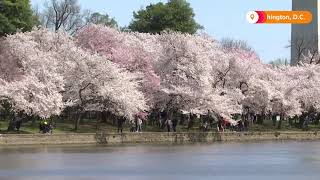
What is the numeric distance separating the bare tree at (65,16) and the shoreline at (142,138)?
36.6 m

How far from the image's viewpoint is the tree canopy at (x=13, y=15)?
5647 cm

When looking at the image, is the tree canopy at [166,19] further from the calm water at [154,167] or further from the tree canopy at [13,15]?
the calm water at [154,167]

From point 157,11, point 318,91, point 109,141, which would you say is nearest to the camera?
point 109,141

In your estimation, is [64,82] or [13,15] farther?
[13,15]

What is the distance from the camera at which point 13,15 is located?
57906 millimetres

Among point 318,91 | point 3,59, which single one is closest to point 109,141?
point 3,59

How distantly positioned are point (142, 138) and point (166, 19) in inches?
1809

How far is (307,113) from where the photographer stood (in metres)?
74.6

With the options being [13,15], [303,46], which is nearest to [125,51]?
[13,15]

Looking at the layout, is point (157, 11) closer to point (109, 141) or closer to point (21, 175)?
point (109, 141)

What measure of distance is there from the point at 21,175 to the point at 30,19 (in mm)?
38655

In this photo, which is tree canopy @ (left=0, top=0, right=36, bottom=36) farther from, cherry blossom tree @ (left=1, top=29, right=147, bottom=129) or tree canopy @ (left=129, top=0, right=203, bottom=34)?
tree canopy @ (left=129, top=0, right=203, bottom=34)

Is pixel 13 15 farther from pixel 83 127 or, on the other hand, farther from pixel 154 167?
pixel 154 167

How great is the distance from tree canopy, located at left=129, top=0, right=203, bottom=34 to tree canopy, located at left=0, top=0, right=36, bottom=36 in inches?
1483
